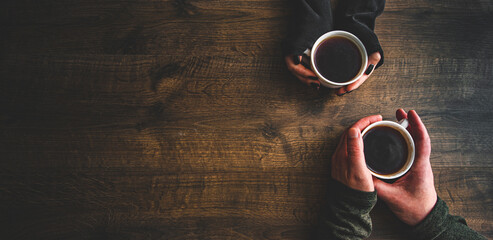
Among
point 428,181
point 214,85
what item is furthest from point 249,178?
point 428,181

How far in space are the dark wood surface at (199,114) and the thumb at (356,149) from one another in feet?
0.53

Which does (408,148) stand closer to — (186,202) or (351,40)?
(351,40)

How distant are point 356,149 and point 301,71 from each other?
1.06 feet

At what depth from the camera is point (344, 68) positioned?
855 millimetres

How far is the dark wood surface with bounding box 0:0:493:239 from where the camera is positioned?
3.19ft

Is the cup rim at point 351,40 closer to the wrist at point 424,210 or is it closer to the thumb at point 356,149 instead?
the thumb at point 356,149

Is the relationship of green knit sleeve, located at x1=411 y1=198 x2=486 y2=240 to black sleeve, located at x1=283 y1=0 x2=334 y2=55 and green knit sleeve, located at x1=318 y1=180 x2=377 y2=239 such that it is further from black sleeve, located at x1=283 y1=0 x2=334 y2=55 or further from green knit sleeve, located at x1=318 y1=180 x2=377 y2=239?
black sleeve, located at x1=283 y1=0 x2=334 y2=55

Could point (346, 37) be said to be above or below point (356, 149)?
above

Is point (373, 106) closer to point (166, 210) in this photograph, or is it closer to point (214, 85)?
point (214, 85)

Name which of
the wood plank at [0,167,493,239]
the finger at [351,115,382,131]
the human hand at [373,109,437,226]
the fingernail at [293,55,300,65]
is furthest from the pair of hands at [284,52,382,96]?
the wood plank at [0,167,493,239]

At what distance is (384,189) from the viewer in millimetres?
892

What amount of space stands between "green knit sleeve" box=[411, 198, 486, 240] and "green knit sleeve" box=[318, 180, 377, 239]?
0.62 feet

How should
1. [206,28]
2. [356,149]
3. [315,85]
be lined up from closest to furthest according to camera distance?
[356,149]
[315,85]
[206,28]

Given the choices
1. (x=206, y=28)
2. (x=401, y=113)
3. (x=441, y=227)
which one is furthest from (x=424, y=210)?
(x=206, y=28)
